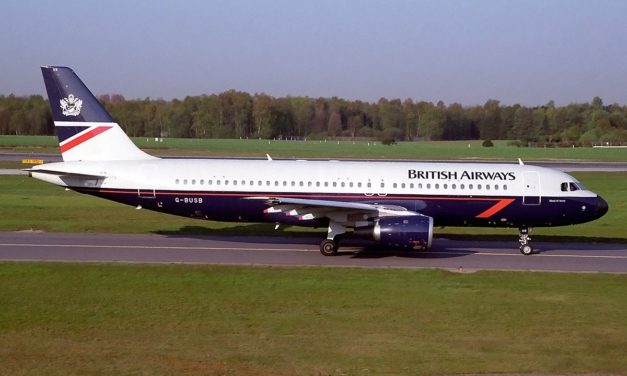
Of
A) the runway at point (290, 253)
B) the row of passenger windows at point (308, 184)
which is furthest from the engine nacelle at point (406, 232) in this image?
the row of passenger windows at point (308, 184)

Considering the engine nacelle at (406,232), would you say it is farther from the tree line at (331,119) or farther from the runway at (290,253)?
the tree line at (331,119)

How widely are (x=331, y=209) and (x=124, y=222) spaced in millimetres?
11240

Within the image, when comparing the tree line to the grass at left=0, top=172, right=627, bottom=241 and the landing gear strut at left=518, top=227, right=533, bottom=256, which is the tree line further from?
the landing gear strut at left=518, top=227, right=533, bottom=256

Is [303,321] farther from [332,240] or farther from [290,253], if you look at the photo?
[290,253]

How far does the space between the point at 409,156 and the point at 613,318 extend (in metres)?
75.3

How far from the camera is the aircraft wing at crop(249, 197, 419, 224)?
24.2m

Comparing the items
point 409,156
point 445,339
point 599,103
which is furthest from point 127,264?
point 599,103

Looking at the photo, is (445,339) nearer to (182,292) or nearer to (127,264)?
(182,292)

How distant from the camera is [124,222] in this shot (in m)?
32.1

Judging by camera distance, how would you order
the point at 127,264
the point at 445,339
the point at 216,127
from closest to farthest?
the point at 445,339, the point at 127,264, the point at 216,127

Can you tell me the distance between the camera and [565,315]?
17.2 meters

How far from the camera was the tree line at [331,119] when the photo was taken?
132 meters

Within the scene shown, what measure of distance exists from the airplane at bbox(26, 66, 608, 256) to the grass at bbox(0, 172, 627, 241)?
3402 mm

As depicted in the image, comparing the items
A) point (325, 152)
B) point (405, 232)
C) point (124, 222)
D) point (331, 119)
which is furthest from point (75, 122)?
point (331, 119)
